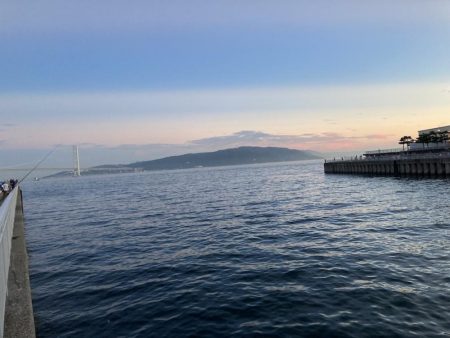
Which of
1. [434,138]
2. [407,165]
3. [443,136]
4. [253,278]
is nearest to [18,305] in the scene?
[253,278]

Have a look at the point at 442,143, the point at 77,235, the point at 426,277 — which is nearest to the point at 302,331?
the point at 426,277

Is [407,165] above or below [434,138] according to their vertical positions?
below

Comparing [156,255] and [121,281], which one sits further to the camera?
[156,255]

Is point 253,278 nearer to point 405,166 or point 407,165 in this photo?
point 407,165

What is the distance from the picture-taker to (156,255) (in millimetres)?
19797

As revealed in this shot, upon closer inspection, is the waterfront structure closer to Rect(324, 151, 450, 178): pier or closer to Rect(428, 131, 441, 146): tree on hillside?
Rect(324, 151, 450, 178): pier

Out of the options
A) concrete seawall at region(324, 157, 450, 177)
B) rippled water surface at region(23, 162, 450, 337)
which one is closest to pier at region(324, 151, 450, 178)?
concrete seawall at region(324, 157, 450, 177)

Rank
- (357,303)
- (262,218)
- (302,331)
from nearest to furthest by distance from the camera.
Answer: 1. (302,331)
2. (357,303)
3. (262,218)

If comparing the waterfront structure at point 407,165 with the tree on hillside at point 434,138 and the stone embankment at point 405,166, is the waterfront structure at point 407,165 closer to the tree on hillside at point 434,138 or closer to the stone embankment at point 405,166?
the stone embankment at point 405,166

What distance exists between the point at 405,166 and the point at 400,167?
1587 millimetres

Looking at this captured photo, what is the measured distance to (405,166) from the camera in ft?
223

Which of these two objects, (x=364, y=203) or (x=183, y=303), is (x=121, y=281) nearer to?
(x=183, y=303)

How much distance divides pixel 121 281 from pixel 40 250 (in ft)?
39.1

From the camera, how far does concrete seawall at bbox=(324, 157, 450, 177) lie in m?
58.3
